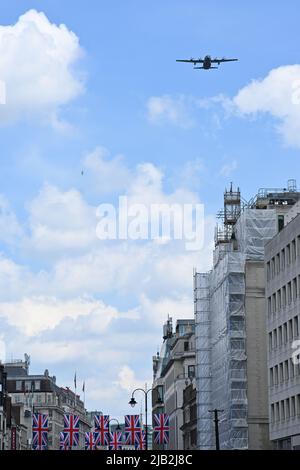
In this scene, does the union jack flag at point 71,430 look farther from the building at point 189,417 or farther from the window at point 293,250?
the building at point 189,417

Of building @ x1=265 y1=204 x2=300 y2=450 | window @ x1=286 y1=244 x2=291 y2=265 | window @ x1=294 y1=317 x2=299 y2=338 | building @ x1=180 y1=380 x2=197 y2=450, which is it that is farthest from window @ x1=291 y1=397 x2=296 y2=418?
building @ x1=180 y1=380 x2=197 y2=450

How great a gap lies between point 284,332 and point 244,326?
18.9 metres

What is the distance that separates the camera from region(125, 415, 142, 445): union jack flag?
8394cm

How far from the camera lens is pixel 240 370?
108375mm

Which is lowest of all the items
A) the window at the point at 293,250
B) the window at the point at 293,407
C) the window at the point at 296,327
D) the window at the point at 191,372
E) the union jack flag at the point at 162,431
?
the union jack flag at the point at 162,431

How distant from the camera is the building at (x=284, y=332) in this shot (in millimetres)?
86625

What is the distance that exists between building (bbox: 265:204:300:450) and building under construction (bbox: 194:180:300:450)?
442 inches

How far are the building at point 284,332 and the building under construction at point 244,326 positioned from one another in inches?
442

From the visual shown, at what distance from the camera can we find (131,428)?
278 feet

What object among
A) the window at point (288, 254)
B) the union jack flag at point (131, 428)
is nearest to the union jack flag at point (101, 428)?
the union jack flag at point (131, 428)

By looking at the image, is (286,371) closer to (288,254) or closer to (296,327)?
(296,327)

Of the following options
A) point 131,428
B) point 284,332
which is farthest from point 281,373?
point 131,428

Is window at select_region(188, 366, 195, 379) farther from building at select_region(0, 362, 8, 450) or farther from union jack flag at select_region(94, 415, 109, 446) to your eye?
union jack flag at select_region(94, 415, 109, 446)

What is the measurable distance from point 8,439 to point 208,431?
213 feet
